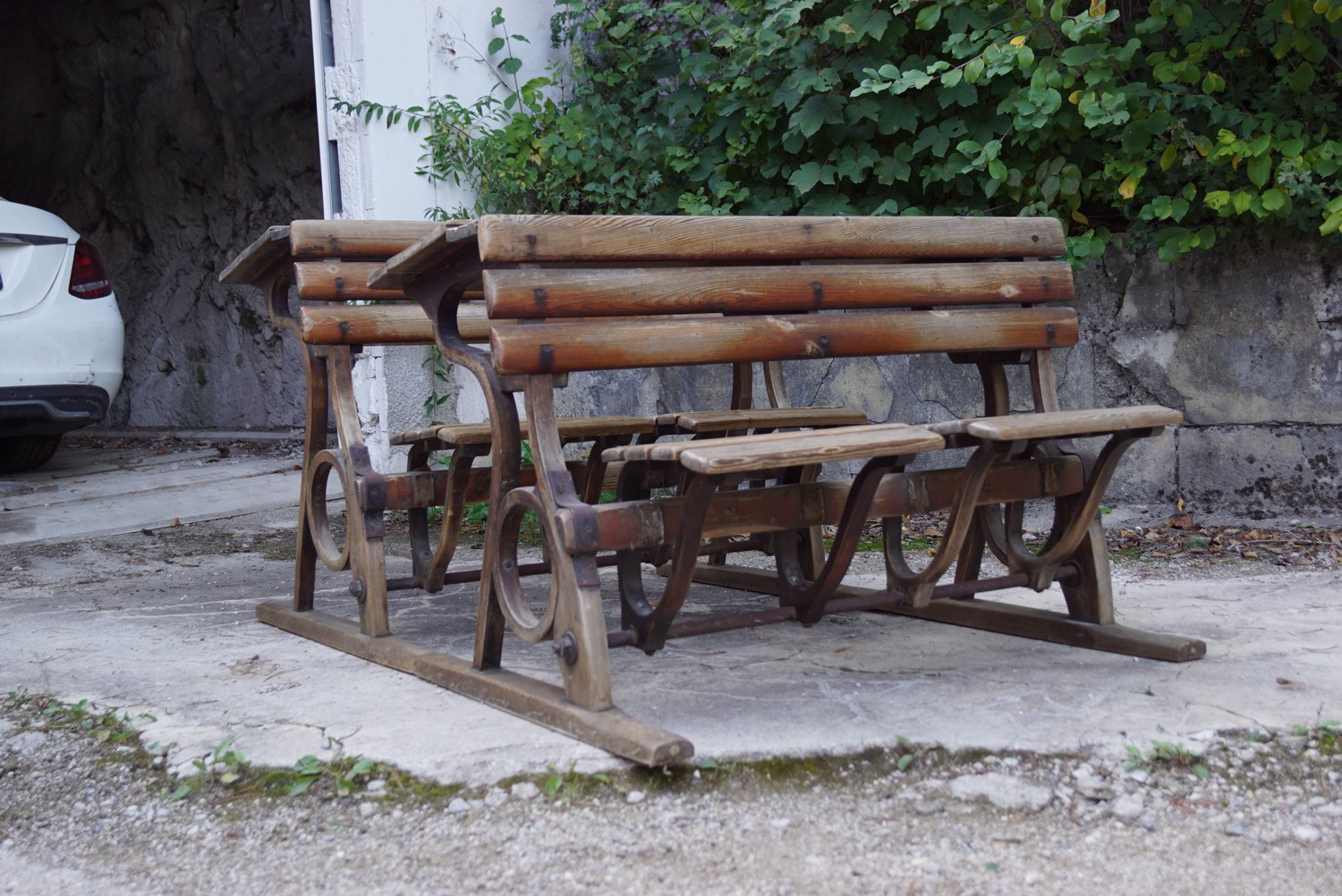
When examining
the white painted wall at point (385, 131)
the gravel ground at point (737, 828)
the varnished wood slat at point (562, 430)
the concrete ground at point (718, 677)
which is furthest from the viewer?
the white painted wall at point (385, 131)

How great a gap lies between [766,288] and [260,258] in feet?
4.93

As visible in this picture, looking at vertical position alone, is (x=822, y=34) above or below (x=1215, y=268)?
above

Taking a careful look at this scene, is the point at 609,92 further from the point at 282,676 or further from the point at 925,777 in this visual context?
the point at 925,777

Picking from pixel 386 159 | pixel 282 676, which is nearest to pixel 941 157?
pixel 386 159

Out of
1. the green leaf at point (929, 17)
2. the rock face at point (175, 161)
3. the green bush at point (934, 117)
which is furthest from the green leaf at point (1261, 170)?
the rock face at point (175, 161)

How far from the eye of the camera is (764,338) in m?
2.76

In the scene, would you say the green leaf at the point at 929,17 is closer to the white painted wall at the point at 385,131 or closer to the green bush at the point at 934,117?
the green bush at the point at 934,117

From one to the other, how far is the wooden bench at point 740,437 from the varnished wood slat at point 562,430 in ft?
1.26

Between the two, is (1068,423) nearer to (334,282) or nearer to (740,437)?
(740,437)

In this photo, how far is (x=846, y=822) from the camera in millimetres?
2072

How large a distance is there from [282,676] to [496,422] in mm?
820

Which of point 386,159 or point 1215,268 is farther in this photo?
point 386,159

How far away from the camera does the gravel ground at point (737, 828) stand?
1.91m

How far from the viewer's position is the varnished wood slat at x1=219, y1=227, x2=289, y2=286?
11.2 ft
